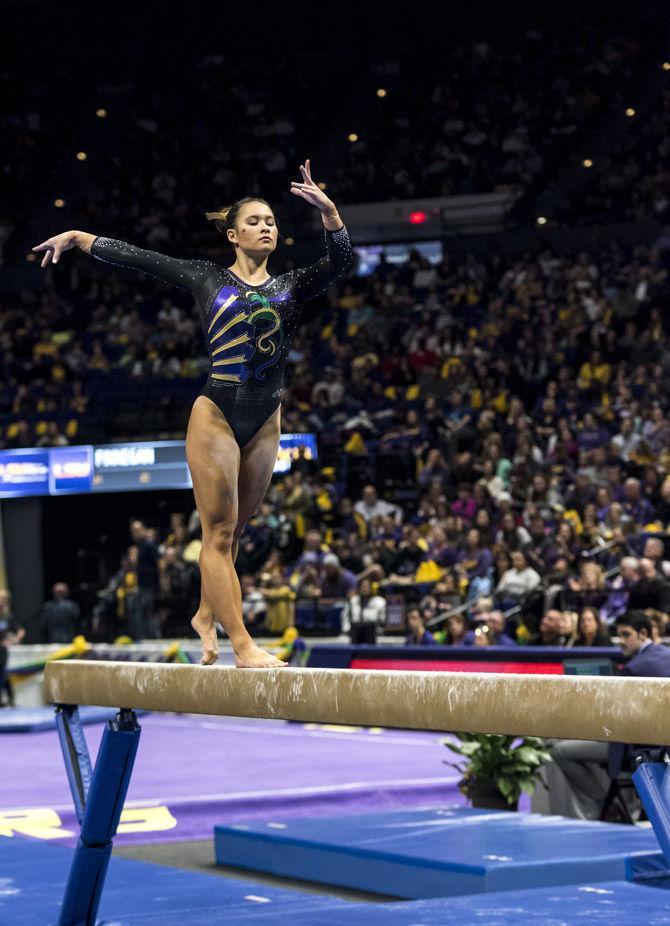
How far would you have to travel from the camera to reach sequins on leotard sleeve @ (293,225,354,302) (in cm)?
448

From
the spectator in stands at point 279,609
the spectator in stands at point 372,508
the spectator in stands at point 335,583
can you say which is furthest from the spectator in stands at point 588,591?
the spectator in stands at point 372,508

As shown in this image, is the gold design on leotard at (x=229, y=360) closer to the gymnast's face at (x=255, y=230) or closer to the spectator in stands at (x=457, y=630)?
the gymnast's face at (x=255, y=230)

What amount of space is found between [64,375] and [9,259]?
339cm

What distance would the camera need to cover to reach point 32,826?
8.28m

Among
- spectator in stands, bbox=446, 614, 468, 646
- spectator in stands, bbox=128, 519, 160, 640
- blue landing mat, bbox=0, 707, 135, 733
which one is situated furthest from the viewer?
spectator in stands, bbox=128, 519, 160, 640

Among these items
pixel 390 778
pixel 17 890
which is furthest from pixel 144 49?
pixel 17 890

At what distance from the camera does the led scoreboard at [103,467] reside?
17.8 meters

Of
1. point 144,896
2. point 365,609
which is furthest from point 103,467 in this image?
point 144,896

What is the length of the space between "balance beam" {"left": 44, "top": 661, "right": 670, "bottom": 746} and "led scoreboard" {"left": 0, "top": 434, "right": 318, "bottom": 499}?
12792 millimetres

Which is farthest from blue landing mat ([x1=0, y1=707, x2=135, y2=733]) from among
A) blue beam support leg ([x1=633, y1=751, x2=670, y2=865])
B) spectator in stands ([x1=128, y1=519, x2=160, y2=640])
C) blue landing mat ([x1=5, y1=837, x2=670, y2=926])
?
blue beam support leg ([x1=633, y1=751, x2=670, y2=865])

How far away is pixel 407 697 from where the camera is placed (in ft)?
12.6

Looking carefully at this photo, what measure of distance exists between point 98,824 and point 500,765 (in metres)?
3.54

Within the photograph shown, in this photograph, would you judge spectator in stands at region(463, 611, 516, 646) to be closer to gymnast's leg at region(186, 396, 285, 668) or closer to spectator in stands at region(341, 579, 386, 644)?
spectator in stands at region(341, 579, 386, 644)

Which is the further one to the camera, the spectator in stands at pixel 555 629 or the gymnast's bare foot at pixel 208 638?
the spectator in stands at pixel 555 629
